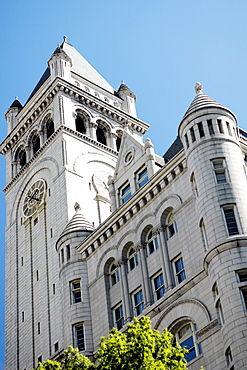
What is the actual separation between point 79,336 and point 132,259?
586cm

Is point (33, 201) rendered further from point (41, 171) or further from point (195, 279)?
point (195, 279)

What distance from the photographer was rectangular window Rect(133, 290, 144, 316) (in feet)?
141

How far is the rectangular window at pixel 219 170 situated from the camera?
39.8 m

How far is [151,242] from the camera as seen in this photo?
44.1m

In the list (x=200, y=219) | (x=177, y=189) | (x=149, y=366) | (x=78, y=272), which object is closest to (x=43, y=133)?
(x=78, y=272)

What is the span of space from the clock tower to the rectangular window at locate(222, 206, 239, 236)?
12.7 metres

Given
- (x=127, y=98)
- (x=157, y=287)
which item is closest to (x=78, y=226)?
(x=157, y=287)

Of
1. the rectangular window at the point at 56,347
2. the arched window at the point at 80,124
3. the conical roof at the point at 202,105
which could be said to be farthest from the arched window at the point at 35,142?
the conical roof at the point at 202,105

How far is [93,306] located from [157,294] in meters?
5.86

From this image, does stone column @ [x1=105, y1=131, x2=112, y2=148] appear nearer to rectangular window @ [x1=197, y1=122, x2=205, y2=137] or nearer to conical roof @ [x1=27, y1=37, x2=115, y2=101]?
conical roof @ [x1=27, y1=37, x2=115, y2=101]

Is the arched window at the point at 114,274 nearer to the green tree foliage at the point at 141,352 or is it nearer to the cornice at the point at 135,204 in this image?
the cornice at the point at 135,204

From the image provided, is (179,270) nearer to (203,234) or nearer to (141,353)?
(203,234)

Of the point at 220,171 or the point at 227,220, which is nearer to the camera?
the point at 227,220

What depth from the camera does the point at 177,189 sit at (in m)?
43.2
